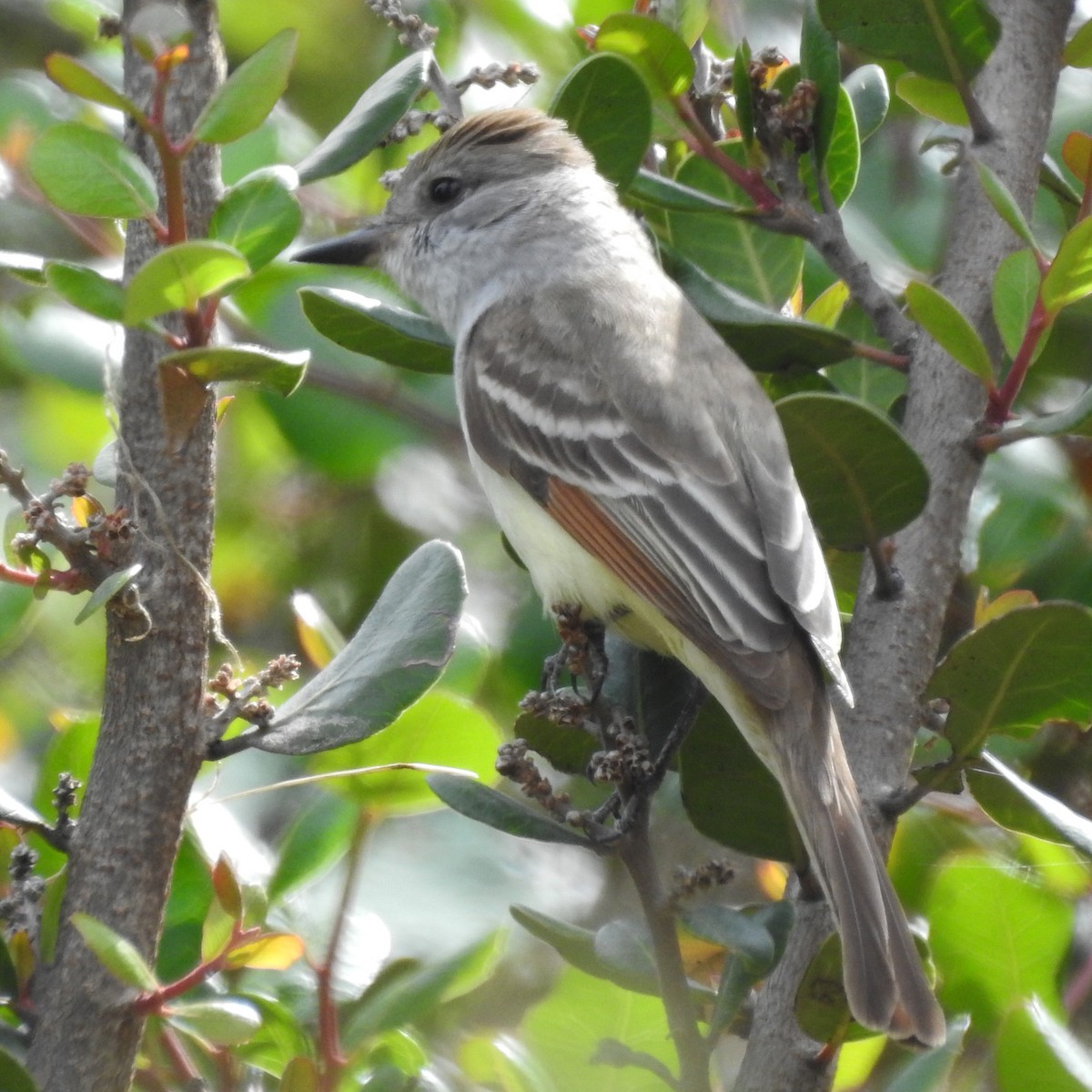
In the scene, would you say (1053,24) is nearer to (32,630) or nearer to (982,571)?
(982,571)

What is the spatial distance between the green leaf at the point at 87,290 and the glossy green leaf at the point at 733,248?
1.21 m

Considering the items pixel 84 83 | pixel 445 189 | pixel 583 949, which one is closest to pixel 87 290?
pixel 84 83

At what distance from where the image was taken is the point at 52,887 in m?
2.00

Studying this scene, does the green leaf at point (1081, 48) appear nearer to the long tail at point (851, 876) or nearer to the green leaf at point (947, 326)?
the green leaf at point (947, 326)

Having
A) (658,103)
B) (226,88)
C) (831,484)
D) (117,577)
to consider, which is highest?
(226,88)

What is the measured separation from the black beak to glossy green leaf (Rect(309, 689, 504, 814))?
1492mm

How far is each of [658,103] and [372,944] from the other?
1.43 metres

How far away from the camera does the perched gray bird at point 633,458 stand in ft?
7.29

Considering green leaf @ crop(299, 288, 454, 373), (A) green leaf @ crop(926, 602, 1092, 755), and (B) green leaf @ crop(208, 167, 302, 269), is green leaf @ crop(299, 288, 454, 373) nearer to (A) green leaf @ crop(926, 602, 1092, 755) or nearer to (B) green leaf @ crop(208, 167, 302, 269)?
(B) green leaf @ crop(208, 167, 302, 269)

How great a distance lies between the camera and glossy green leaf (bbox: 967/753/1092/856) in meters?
1.95

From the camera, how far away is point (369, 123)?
6.82ft

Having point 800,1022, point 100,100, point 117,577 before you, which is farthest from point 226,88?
point 800,1022

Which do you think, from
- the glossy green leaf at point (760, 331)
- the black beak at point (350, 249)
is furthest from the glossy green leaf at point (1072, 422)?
the black beak at point (350, 249)

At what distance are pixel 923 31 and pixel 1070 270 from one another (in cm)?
57
